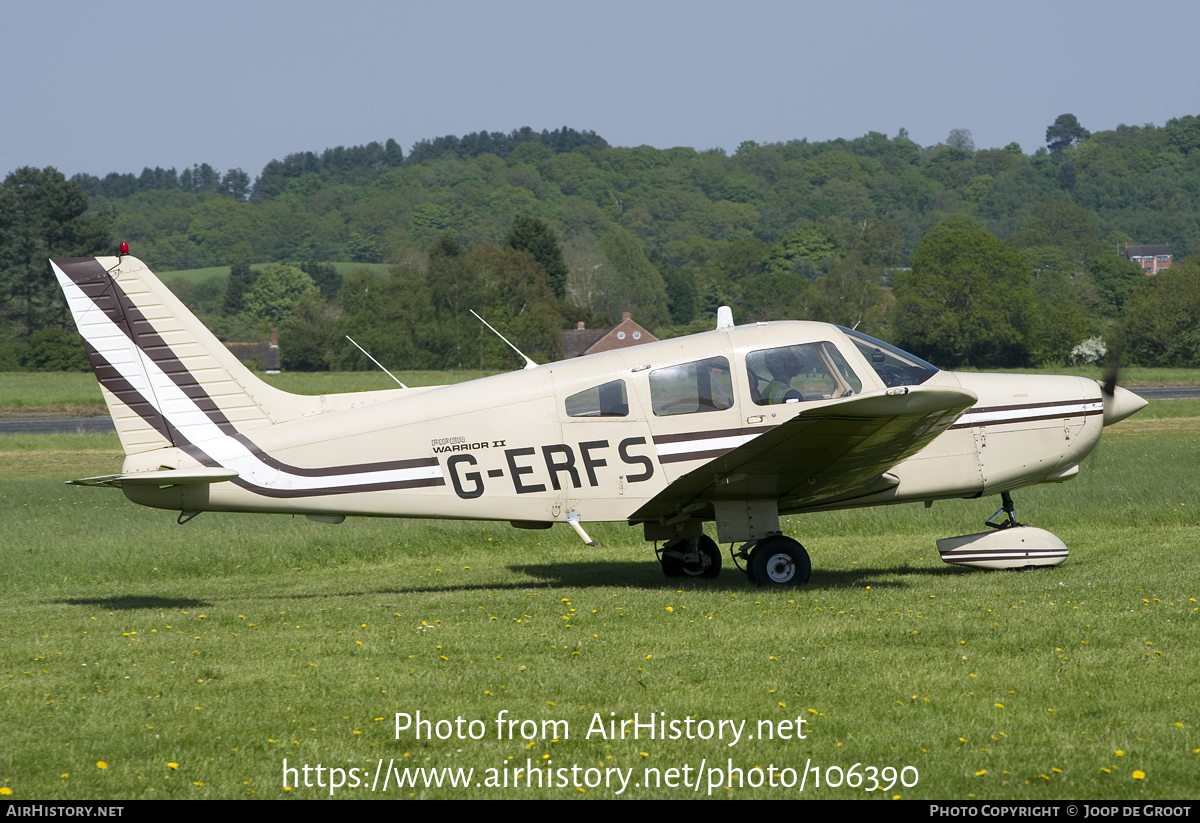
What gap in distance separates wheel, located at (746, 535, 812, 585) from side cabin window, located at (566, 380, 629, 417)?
1.81 meters

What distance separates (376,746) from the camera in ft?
18.2

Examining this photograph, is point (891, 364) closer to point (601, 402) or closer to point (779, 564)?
point (779, 564)

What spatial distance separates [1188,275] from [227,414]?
66.5 m

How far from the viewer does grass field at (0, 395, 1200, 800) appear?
5137 millimetres

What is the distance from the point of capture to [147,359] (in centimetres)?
958

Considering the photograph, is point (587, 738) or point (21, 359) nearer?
point (587, 738)

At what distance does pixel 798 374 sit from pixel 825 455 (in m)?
0.81

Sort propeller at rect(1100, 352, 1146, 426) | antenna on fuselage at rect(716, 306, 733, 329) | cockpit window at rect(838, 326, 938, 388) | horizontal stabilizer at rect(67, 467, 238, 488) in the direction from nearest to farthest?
horizontal stabilizer at rect(67, 467, 238, 488), cockpit window at rect(838, 326, 938, 388), antenna on fuselage at rect(716, 306, 733, 329), propeller at rect(1100, 352, 1146, 426)

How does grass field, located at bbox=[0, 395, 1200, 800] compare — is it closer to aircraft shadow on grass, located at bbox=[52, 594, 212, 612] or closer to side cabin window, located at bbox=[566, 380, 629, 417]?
aircraft shadow on grass, located at bbox=[52, 594, 212, 612]

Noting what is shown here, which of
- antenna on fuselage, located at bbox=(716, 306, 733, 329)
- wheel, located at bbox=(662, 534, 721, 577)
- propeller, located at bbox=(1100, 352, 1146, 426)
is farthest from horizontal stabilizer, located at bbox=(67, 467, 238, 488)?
propeller, located at bbox=(1100, 352, 1146, 426)

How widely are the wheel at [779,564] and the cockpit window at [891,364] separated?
171cm

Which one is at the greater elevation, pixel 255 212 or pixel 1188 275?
pixel 255 212

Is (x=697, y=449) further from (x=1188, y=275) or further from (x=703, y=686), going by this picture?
(x=1188, y=275)

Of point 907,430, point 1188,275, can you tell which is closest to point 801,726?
point 907,430
